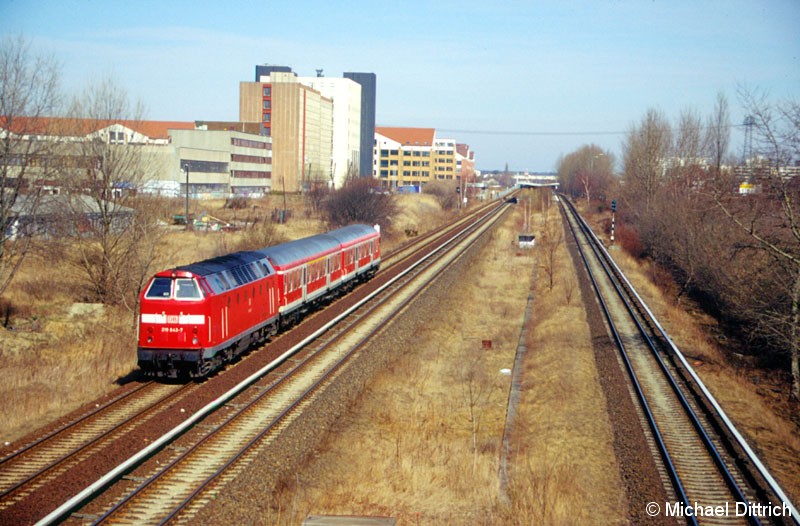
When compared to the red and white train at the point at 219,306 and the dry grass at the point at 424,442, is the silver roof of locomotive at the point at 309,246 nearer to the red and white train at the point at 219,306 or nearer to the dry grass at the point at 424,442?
the red and white train at the point at 219,306

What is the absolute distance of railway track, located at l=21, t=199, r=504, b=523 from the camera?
10.5 m

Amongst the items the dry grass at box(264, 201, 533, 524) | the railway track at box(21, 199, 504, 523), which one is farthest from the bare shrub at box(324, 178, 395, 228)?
the railway track at box(21, 199, 504, 523)

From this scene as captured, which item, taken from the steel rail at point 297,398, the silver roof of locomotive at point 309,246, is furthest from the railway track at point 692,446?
the silver roof of locomotive at point 309,246

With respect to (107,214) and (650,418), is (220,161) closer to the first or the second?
(107,214)

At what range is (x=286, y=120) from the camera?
11144 cm

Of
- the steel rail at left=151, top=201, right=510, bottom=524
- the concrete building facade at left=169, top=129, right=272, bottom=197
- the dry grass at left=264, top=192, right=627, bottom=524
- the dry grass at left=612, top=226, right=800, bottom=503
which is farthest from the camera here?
the concrete building facade at left=169, top=129, right=272, bottom=197

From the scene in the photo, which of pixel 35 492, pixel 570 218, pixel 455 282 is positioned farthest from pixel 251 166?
pixel 35 492

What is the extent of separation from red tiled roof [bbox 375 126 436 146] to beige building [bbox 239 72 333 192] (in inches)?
2469

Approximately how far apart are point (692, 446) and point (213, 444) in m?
9.20

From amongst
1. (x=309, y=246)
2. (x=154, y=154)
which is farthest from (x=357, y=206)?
(x=309, y=246)

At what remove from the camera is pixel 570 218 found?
280ft

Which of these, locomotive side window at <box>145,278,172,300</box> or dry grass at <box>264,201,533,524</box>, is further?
locomotive side window at <box>145,278,172,300</box>

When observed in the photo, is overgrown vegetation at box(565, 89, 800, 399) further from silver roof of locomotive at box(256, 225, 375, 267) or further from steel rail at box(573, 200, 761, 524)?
silver roof of locomotive at box(256, 225, 375, 267)

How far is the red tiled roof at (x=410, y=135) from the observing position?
594ft
